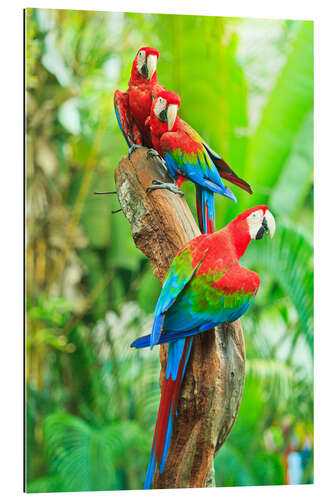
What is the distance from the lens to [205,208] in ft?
9.45

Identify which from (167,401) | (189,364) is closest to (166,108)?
(189,364)

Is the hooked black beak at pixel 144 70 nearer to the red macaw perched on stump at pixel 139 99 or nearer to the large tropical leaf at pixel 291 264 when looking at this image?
the red macaw perched on stump at pixel 139 99

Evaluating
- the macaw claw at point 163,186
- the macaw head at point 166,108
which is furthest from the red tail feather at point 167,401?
the macaw head at point 166,108

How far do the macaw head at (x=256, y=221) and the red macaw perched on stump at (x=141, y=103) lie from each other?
26cm

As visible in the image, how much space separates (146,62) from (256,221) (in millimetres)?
742

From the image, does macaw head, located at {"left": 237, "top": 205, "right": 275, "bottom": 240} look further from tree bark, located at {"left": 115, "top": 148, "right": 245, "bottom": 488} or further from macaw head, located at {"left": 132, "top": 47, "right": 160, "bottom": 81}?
macaw head, located at {"left": 132, "top": 47, "right": 160, "bottom": 81}

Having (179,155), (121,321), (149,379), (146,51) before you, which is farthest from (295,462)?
(146,51)

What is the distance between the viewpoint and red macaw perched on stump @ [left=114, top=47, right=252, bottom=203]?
2.86m

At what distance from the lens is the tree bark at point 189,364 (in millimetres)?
2697

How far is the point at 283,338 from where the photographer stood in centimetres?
334

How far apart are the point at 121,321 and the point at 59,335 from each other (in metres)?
0.26

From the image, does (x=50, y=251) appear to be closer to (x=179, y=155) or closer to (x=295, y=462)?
(x=179, y=155)

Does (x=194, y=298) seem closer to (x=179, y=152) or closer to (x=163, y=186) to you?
(x=163, y=186)

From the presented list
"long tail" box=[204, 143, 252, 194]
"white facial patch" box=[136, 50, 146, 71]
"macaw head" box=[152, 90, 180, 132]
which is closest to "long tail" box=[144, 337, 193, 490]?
"long tail" box=[204, 143, 252, 194]
